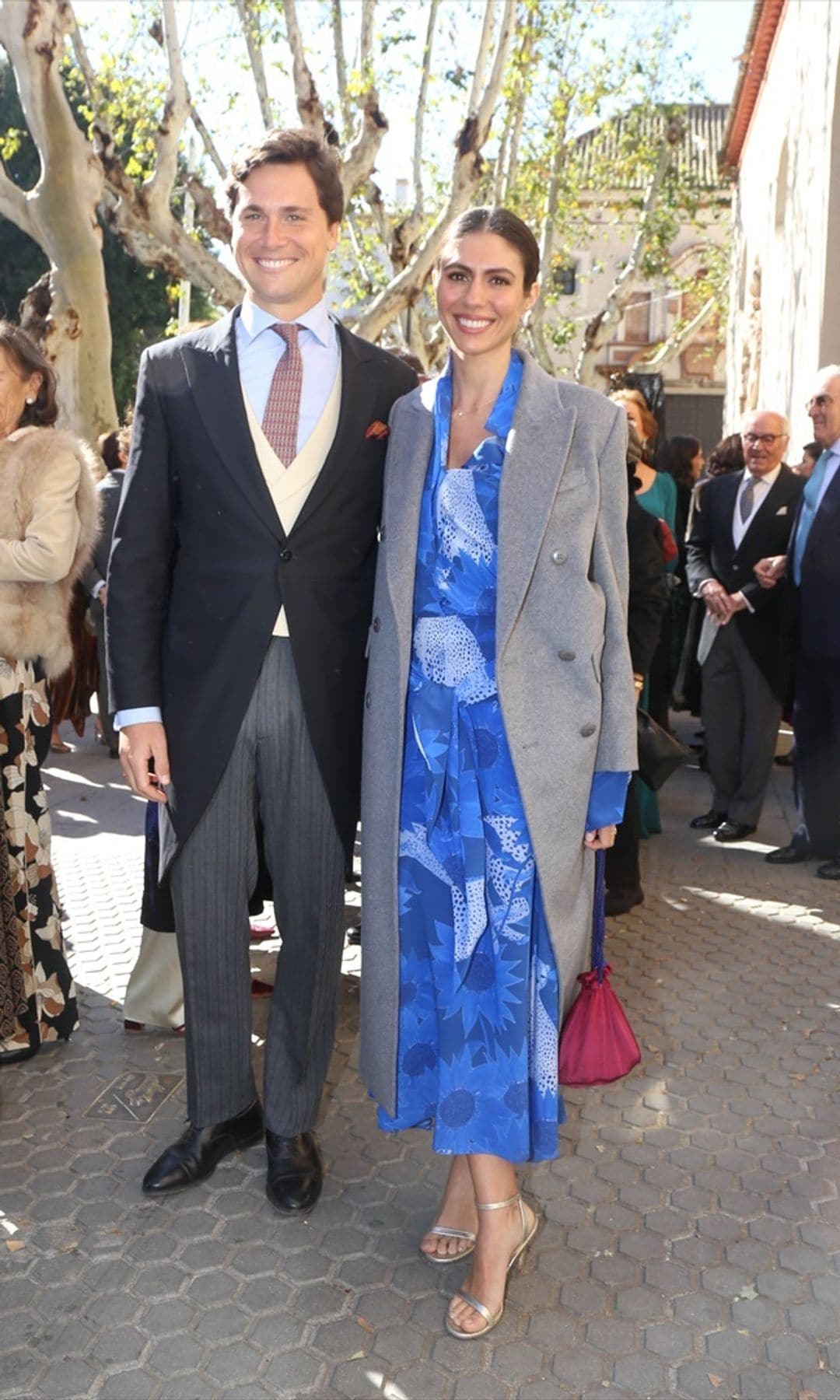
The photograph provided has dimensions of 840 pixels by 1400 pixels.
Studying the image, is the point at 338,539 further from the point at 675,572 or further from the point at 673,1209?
the point at 675,572

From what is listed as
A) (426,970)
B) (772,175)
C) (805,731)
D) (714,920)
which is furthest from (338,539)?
(772,175)

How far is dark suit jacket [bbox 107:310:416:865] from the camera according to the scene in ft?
10.1

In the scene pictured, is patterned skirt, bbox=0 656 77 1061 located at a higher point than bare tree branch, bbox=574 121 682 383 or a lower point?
lower

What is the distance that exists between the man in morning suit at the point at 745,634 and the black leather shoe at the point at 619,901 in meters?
1.38

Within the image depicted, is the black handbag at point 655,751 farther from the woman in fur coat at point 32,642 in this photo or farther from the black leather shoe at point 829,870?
the woman in fur coat at point 32,642

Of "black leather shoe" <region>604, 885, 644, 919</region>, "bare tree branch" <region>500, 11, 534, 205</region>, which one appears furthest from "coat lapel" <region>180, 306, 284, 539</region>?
"bare tree branch" <region>500, 11, 534, 205</region>

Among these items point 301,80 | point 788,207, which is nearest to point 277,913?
point 301,80

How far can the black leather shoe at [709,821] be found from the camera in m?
7.27

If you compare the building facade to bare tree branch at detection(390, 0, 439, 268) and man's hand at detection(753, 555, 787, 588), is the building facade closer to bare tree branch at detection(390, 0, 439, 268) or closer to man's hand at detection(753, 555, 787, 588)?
bare tree branch at detection(390, 0, 439, 268)

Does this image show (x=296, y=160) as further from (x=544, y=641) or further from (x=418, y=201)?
(x=418, y=201)

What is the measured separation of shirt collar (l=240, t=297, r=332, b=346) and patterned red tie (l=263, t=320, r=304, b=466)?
2 centimetres

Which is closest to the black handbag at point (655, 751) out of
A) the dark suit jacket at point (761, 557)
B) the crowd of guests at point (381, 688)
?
the crowd of guests at point (381, 688)

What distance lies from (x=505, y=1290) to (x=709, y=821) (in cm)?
456

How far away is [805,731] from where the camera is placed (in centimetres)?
656
